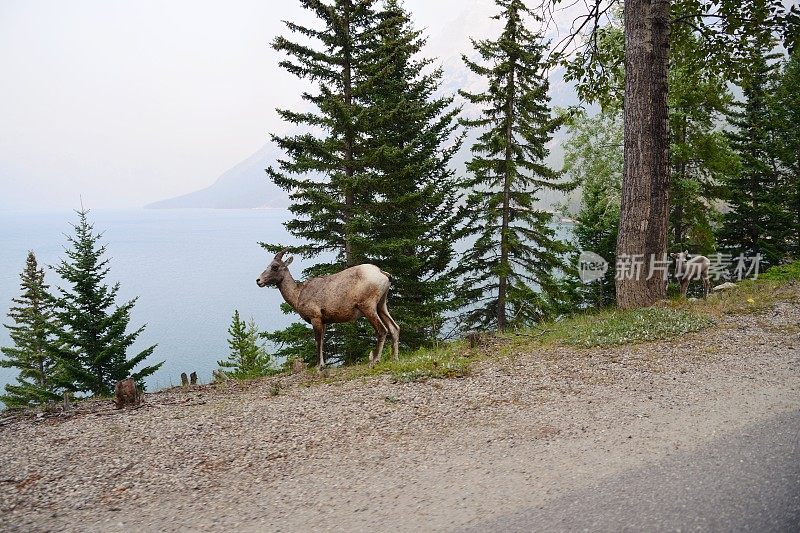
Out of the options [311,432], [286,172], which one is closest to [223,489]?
[311,432]

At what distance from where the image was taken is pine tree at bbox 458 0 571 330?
65.6 feet

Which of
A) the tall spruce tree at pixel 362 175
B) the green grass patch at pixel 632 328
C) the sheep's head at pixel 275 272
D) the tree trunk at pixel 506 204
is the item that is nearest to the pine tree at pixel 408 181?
the tall spruce tree at pixel 362 175

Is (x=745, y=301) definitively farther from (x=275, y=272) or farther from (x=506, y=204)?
(x=275, y=272)

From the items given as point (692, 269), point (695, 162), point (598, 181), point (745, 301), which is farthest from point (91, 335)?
point (695, 162)

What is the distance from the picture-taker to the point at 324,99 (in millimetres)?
15953

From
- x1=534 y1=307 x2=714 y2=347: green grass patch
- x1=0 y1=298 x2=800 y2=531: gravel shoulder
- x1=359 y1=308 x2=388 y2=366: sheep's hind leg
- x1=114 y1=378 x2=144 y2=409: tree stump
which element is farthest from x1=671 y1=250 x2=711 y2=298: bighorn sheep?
x1=114 y1=378 x2=144 y2=409: tree stump

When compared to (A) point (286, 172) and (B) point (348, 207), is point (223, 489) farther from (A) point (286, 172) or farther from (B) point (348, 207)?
(A) point (286, 172)

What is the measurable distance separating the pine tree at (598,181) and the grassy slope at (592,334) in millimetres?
14280

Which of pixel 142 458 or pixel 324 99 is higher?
pixel 324 99

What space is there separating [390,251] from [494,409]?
1083 centimetres

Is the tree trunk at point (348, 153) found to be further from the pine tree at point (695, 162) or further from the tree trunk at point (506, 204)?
the pine tree at point (695, 162)

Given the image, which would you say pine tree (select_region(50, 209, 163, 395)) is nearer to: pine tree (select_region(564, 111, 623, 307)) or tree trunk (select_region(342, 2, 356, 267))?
tree trunk (select_region(342, 2, 356, 267))

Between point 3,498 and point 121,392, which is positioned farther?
point 121,392

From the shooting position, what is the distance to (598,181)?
25.1 metres
